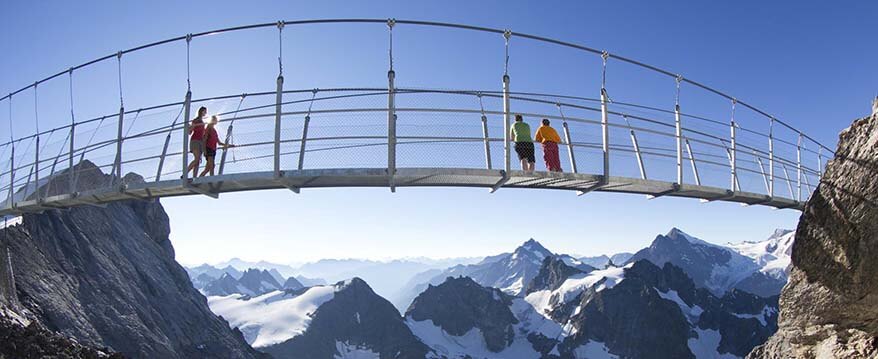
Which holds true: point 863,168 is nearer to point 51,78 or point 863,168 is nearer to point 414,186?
point 414,186

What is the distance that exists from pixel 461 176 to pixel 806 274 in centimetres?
971

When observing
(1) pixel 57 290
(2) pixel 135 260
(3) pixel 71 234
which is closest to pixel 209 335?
(2) pixel 135 260

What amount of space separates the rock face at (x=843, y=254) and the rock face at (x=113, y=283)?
19.4 meters

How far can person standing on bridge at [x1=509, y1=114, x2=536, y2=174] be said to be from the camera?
45.4 feet

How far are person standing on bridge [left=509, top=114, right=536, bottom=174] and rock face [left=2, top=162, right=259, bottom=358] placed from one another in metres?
12.2

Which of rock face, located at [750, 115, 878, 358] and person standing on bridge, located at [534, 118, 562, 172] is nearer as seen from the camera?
rock face, located at [750, 115, 878, 358]

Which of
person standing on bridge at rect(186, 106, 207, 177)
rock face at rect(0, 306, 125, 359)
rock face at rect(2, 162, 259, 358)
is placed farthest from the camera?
rock face at rect(2, 162, 259, 358)

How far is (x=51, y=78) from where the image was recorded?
1894 cm

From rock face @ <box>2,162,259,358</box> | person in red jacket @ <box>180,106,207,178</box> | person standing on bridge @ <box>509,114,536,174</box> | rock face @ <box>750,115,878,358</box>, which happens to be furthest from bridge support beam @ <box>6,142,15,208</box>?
rock face @ <box>750,115,878,358</box>

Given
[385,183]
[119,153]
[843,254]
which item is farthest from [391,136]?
[843,254]

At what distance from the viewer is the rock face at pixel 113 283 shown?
39.3 meters

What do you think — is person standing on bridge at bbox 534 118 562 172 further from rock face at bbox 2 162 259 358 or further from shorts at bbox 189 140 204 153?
rock face at bbox 2 162 259 358

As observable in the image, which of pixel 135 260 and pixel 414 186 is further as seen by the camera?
pixel 135 260

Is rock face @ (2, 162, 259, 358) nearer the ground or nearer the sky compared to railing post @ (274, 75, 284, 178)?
nearer the ground
